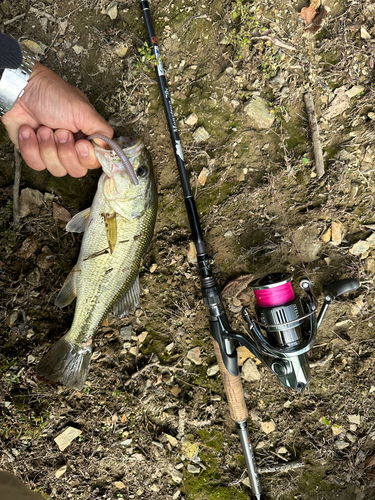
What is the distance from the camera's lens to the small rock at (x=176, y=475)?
301cm

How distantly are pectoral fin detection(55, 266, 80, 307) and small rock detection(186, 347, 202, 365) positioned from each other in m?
1.17

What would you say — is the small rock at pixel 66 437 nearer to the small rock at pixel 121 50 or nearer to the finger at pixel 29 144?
the finger at pixel 29 144

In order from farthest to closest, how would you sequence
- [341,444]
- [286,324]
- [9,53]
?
[341,444], [286,324], [9,53]

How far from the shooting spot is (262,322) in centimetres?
247

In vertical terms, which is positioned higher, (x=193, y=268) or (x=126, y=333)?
(x=193, y=268)

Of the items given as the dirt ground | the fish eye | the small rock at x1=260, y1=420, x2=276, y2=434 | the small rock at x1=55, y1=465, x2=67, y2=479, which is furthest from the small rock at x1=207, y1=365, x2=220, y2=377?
the fish eye

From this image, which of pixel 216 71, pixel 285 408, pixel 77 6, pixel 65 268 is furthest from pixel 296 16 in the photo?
pixel 285 408

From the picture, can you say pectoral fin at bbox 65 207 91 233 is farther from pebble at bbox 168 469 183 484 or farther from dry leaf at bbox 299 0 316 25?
dry leaf at bbox 299 0 316 25

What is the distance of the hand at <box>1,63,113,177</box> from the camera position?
2.59 metres

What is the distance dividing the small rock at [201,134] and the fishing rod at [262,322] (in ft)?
0.85

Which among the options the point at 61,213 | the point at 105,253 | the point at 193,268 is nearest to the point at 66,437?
the point at 105,253

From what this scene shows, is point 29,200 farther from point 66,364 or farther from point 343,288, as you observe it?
point 343,288

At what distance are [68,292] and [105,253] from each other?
1.74 ft

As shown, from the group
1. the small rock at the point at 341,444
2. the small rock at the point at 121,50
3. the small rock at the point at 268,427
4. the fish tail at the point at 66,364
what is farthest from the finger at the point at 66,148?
the small rock at the point at 341,444
